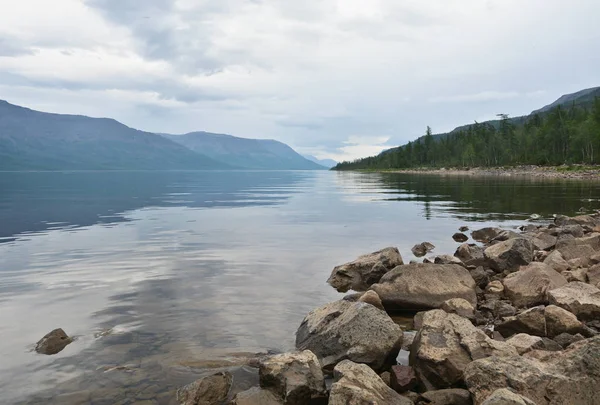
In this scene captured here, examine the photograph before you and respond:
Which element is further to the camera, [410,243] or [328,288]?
[410,243]

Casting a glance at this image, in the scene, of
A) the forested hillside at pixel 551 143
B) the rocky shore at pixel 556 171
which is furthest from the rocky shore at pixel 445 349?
the forested hillside at pixel 551 143

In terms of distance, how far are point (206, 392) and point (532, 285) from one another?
11241mm

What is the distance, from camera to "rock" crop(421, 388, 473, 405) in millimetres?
8453

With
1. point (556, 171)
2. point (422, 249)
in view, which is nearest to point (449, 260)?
point (422, 249)

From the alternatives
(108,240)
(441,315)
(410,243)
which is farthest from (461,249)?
(108,240)

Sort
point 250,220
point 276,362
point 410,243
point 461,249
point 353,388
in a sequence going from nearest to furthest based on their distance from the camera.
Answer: point 353,388
point 276,362
point 461,249
point 410,243
point 250,220

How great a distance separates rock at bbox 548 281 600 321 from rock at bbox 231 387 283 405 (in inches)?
352

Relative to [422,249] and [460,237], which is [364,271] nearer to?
[422,249]

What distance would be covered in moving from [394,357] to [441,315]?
1.51m

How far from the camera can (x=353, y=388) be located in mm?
8047

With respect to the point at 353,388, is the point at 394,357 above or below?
below

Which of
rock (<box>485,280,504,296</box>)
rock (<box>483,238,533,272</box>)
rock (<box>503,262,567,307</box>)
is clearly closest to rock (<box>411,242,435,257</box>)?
rock (<box>483,238,533,272</box>)

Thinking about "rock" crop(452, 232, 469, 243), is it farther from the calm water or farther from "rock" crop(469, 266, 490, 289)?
"rock" crop(469, 266, 490, 289)

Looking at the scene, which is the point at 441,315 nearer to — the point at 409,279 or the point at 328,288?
the point at 409,279
